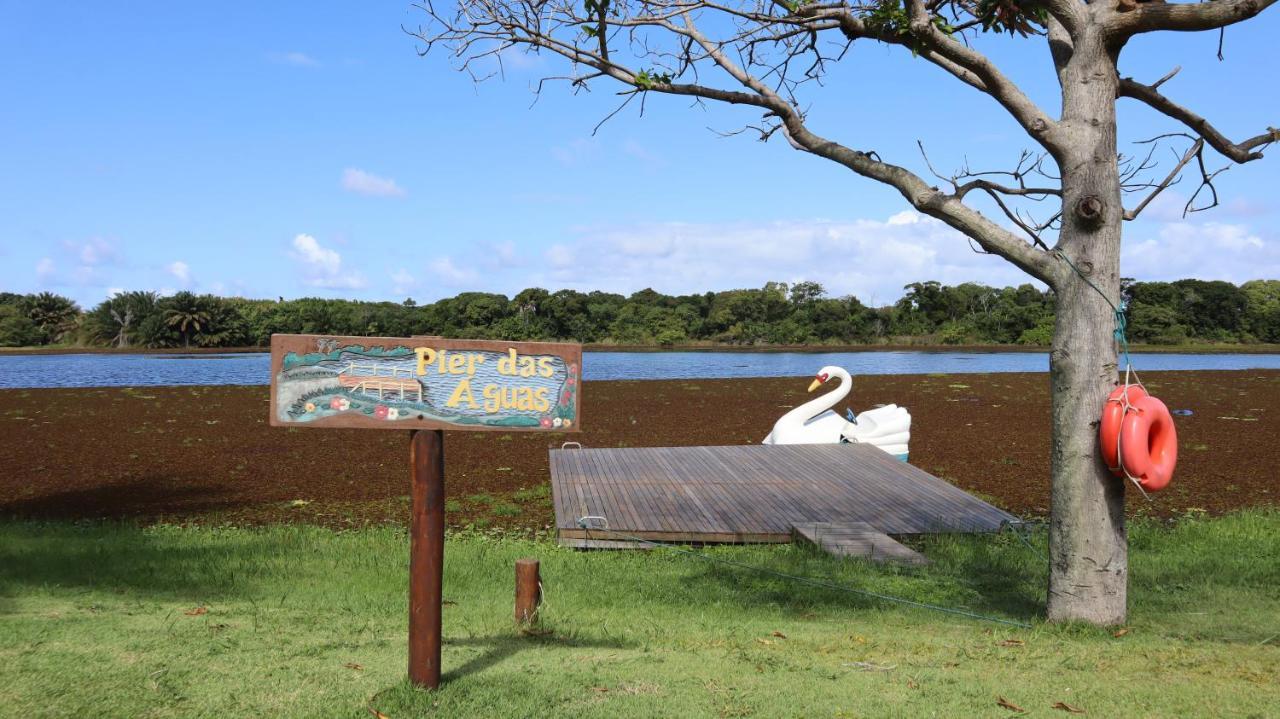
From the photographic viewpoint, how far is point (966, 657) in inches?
181

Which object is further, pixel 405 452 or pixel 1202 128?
pixel 405 452

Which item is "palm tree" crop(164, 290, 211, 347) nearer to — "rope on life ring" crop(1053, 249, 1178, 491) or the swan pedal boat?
the swan pedal boat

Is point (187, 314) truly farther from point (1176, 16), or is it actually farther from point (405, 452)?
point (1176, 16)

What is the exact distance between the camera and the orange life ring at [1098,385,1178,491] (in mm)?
4730

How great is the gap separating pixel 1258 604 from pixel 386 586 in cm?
550

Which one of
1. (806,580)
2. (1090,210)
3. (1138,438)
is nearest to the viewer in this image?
(1138,438)

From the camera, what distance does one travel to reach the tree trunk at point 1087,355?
503cm

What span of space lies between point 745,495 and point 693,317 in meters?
72.7

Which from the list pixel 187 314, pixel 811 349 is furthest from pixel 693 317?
pixel 187 314

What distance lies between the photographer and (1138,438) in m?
4.73

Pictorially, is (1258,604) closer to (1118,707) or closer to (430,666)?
(1118,707)

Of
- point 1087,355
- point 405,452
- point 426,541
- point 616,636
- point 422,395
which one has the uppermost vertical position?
point 1087,355

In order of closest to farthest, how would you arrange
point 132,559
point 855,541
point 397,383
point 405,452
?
1. point 397,383
2. point 132,559
3. point 855,541
4. point 405,452

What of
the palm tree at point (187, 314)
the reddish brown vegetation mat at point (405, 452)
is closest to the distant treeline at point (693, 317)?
the palm tree at point (187, 314)
